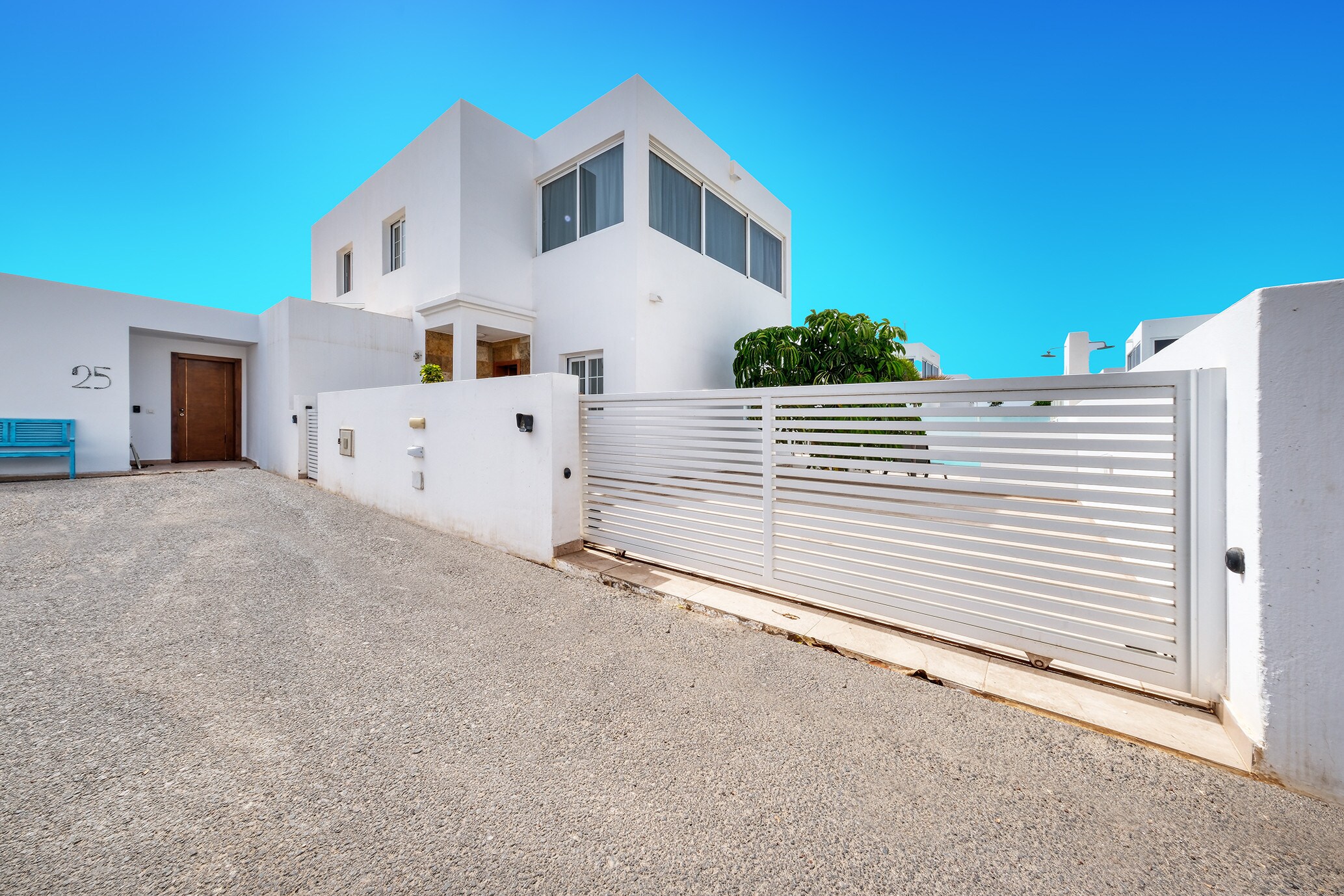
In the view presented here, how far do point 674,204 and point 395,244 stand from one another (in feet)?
22.7

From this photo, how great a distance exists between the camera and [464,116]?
880 centimetres

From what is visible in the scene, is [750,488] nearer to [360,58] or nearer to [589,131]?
[589,131]

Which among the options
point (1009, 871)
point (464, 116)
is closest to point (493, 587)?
point (1009, 871)

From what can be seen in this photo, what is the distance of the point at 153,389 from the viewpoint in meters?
10.1

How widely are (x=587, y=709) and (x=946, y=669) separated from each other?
1897 millimetres

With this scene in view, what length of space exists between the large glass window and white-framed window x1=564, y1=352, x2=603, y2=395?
235 cm

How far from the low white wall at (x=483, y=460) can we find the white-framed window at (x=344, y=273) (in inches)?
311

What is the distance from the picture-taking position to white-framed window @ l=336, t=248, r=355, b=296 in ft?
41.8

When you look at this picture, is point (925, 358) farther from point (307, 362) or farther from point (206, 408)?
point (206, 408)

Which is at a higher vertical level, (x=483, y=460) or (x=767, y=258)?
(x=767, y=258)

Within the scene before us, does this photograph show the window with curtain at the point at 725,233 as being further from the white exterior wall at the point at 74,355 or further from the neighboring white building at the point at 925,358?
the neighboring white building at the point at 925,358

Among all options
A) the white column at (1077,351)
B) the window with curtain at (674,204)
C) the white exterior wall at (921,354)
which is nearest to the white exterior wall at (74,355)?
the window with curtain at (674,204)

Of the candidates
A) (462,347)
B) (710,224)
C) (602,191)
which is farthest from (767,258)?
(462,347)

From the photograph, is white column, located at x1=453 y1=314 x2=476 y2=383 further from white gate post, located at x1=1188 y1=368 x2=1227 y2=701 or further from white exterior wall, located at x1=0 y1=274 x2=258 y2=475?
white gate post, located at x1=1188 y1=368 x2=1227 y2=701
